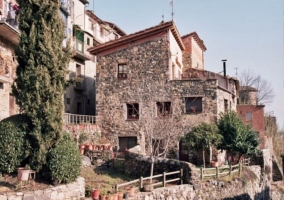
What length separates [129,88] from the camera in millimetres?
24938

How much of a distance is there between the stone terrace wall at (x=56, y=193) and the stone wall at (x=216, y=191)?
2.40m

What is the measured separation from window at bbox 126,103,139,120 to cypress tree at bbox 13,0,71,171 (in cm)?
1268

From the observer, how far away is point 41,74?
38.1 feet

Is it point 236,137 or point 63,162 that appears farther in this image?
point 236,137

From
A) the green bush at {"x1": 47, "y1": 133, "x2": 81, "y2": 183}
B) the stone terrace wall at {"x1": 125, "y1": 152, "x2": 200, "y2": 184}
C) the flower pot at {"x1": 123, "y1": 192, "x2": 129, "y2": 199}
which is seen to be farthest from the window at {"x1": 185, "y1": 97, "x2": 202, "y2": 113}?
the green bush at {"x1": 47, "y1": 133, "x2": 81, "y2": 183}

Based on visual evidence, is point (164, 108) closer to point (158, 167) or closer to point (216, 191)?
point (158, 167)

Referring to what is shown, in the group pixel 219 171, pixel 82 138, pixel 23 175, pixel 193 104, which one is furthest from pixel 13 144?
pixel 193 104

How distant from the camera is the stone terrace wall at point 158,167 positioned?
1614 centimetres

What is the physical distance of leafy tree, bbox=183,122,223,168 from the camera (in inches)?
809

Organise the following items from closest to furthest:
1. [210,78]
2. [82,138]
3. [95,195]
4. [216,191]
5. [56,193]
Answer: [56,193] → [95,195] → [216,191] → [82,138] → [210,78]

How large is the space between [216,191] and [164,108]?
8.55 metres

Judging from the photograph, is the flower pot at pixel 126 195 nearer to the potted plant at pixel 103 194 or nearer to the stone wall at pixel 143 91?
the potted plant at pixel 103 194

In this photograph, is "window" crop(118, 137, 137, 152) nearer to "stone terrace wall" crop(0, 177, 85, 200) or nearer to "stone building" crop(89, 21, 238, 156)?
"stone building" crop(89, 21, 238, 156)

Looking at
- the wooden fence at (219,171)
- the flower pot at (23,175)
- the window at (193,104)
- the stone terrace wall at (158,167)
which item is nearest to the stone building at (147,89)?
the window at (193,104)
